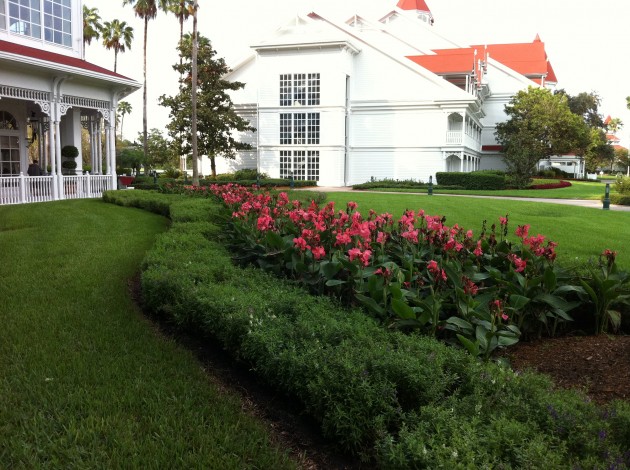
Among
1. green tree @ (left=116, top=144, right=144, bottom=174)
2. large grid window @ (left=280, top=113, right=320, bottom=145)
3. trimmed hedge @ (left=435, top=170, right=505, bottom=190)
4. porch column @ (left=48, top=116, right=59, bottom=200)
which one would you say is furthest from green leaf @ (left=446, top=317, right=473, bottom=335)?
green tree @ (left=116, top=144, right=144, bottom=174)

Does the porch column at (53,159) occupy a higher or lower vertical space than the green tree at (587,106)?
lower

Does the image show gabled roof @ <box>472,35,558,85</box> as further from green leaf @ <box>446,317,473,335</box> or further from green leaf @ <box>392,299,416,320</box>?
green leaf @ <box>392,299,416,320</box>

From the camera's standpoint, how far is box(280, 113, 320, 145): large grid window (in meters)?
35.8

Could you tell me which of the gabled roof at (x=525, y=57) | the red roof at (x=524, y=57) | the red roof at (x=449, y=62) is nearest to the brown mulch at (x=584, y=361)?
the red roof at (x=449, y=62)

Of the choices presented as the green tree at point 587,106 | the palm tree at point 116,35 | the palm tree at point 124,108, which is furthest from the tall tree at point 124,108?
the green tree at point 587,106

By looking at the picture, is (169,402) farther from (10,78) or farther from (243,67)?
(243,67)

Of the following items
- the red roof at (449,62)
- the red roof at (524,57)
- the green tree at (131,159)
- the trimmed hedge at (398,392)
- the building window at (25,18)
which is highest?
the red roof at (524,57)

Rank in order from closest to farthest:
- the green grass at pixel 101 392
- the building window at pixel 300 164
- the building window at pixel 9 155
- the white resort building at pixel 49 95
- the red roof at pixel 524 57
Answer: the green grass at pixel 101 392, the white resort building at pixel 49 95, the building window at pixel 9 155, the building window at pixel 300 164, the red roof at pixel 524 57

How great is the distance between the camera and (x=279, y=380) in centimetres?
365

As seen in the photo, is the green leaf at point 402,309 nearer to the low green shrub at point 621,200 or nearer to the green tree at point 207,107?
the low green shrub at point 621,200

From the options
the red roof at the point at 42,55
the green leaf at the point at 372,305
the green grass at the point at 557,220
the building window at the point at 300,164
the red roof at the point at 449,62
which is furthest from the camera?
the red roof at the point at 449,62

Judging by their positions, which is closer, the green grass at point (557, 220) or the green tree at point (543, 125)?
the green grass at point (557, 220)

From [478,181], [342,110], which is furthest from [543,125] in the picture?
[342,110]

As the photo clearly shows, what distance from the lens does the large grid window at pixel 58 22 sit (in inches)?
748
